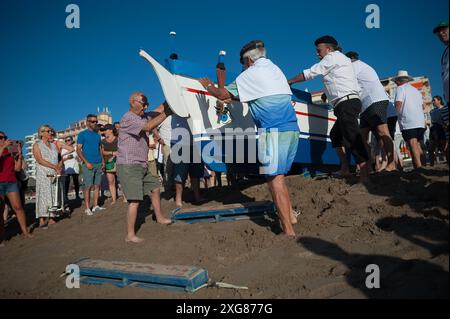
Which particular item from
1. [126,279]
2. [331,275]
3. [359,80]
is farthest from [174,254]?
[359,80]

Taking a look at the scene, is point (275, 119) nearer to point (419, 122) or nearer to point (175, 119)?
point (175, 119)

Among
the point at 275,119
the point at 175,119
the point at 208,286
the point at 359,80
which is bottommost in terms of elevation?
the point at 208,286

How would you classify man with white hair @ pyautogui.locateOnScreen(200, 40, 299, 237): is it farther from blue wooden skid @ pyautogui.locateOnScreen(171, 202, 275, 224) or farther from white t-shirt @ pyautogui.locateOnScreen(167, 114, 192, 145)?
white t-shirt @ pyautogui.locateOnScreen(167, 114, 192, 145)

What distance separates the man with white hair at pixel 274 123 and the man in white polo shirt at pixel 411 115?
290 centimetres

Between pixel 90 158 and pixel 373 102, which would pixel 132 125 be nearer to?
pixel 90 158

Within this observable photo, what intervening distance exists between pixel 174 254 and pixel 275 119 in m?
1.82

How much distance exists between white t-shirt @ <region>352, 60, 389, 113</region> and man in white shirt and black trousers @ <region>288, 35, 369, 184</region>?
654 mm

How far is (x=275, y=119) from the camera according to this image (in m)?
3.42

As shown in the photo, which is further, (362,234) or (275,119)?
(275,119)

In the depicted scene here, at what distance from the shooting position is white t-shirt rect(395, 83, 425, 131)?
5.29 metres

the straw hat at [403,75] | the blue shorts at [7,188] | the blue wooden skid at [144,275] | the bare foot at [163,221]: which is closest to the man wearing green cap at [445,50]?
the straw hat at [403,75]

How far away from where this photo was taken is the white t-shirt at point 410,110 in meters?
5.29

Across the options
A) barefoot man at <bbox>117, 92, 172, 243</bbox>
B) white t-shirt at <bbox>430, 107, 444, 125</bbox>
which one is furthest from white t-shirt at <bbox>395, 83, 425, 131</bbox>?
barefoot man at <bbox>117, 92, 172, 243</bbox>

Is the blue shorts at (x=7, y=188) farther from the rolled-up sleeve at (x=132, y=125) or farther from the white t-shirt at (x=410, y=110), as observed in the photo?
the white t-shirt at (x=410, y=110)
